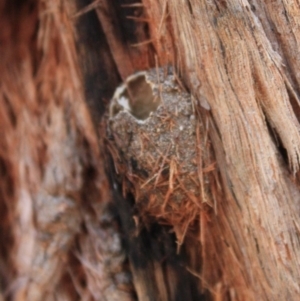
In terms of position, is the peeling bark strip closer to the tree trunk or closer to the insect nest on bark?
the tree trunk

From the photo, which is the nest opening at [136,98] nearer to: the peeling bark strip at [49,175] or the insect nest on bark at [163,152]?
the insect nest on bark at [163,152]

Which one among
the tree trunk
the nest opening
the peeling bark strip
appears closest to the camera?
the tree trunk

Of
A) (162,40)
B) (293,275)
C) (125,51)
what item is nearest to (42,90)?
(125,51)

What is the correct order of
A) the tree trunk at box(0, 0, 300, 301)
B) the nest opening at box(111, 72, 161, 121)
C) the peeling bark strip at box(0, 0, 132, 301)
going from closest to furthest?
the tree trunk at box(0, 0, 300, 301) < the nest opening at box(111, 72, 161, 121) < the peeling bark strip at box(0, 0, 132, 301)

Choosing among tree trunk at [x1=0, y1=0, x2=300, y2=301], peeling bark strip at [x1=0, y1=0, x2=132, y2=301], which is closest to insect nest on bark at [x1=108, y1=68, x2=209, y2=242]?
tree trunk at [x1=0, y1=0, x2=300, y2=301]

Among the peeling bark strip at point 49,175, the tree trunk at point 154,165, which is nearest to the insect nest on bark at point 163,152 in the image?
the tree trunk at point 154,165

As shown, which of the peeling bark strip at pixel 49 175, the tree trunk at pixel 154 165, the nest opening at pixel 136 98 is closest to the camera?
the tree trunk at pixel 154 165

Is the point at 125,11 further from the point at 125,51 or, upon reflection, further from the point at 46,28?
the point at 46,28
